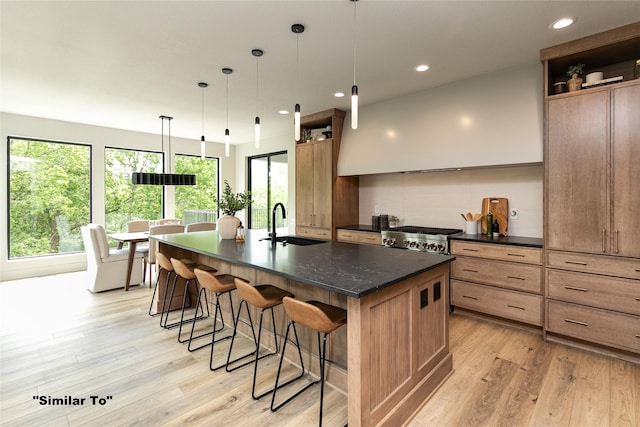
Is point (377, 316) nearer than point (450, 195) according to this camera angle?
Answer: Yes

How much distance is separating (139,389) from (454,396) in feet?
7.15

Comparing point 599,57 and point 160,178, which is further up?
point 599,57

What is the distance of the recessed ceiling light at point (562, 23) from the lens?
7.80 feet

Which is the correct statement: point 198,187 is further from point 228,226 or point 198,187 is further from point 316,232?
point 228,226

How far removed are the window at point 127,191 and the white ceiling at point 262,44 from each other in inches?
76.4

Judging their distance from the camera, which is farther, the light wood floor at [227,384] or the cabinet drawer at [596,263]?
the cabinet drawer at [596,263]

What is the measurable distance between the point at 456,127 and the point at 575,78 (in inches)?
43.7

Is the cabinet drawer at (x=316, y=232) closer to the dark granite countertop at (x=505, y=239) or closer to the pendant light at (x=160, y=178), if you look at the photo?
the dark granite countertop at (x=505, y=239)

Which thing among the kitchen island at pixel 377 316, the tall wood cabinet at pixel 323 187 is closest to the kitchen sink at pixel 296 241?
the kitchen island at pixel 377 316

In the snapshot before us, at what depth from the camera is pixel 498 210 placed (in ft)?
12.1

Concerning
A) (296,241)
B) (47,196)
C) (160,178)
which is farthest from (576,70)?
(47,196)

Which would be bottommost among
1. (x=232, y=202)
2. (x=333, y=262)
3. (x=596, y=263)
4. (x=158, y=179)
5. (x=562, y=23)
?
(x=596, y=263)

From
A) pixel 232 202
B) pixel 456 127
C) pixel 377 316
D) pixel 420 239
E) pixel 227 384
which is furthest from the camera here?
pixel 420 239

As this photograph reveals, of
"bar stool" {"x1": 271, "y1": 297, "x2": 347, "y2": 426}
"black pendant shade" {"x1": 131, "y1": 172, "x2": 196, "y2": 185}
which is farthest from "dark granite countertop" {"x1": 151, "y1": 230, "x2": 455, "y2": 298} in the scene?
"black pendant shade" {"x1": 131, "y1": 172, "x2": 196, "y2": 185}
